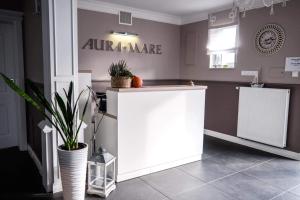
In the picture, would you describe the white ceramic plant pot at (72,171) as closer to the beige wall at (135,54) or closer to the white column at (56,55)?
the white column at (56,55)

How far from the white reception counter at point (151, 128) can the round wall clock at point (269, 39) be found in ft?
4.81

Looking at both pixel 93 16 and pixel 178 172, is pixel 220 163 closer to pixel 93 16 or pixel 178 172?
pixel 178 172

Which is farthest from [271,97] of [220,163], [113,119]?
[113,119]

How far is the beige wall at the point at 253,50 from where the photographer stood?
358 centimetres

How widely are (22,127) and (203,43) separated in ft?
12.3

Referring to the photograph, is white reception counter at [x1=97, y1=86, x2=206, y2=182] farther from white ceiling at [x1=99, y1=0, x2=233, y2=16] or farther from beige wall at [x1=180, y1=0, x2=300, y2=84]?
white ceiling at [x1=99, y1=0, x2=233, y2=16]

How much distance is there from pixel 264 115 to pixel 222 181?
1657 millimetres

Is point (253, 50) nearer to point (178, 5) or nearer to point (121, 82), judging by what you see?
point (178, 5)

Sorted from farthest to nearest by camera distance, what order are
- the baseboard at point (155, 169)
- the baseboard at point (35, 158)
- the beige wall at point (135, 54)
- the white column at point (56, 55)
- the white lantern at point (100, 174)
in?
the beige wall at point (135, 54) < the baseboard at point (35, 158) < the baseboard at point (155, 169) < the white lantern at point (100, 174) < the white column at point (56, 55)

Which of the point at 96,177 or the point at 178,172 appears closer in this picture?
the point at 96,177

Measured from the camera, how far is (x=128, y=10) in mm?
4645

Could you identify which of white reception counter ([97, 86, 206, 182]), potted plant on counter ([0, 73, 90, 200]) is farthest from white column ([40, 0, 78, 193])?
white reception counter ([97, 86, 206, 182])

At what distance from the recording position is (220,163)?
3.43 meters

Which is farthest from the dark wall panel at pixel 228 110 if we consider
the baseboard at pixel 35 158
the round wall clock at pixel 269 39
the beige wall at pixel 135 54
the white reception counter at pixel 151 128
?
the baseboard at pixel 35 158
